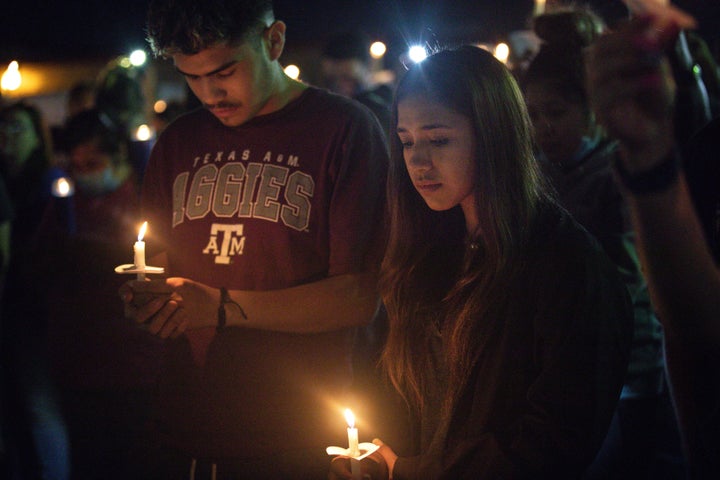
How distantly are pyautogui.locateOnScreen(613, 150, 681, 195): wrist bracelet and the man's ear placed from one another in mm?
1736

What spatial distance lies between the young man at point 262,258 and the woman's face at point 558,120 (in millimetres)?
1099

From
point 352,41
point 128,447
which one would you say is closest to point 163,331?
point 128,447

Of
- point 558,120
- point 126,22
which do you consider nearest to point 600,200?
point 558,120

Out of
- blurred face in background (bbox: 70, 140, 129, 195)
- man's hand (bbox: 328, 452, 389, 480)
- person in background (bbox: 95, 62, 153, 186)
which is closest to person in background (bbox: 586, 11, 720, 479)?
man's hand (bbox: 328, 452, 389, 480)

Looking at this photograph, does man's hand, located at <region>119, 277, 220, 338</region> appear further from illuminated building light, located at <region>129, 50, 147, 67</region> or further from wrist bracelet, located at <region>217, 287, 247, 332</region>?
illuminated building light, located at <region>129, 50, 147, 67</region>

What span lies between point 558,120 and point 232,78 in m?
1.57

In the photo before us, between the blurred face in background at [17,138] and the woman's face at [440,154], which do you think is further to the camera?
the blurred face in background at [17,138]

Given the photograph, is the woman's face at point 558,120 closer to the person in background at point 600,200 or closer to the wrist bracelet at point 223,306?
the person in background at point 600,200

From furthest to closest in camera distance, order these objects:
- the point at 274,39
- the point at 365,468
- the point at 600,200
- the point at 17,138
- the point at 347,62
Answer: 1. the point at 347,62
2. the point at 17,138
3. the point at 600,200
4. the point at 274,39
5. the point at 365,468

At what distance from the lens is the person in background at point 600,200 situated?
3.22m

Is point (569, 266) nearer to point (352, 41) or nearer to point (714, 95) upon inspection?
point (714, 95)

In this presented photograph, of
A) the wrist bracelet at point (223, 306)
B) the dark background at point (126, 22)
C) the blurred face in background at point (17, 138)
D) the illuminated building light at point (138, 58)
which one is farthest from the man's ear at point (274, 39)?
the illuminated building light at point (138, 58)

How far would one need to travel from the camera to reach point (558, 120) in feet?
11.3

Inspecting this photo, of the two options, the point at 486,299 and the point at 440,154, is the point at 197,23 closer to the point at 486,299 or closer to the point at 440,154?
the point at 440,154
